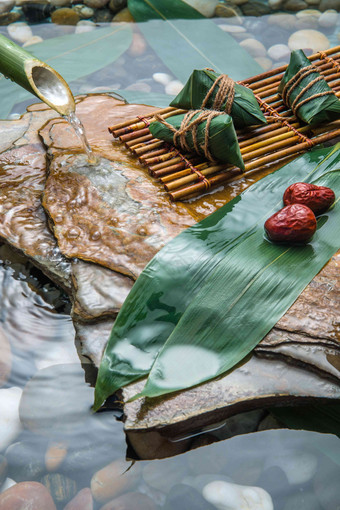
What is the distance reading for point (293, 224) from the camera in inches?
86.1

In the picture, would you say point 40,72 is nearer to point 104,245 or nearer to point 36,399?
point 104,245

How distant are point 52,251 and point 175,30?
304 cm

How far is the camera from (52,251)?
2512mm

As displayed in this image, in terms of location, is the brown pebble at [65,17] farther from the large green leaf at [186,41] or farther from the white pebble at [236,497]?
the white pebble at [236,497]

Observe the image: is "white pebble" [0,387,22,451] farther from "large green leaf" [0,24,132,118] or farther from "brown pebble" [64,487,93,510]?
"large green leaf" [0,24,132,118]

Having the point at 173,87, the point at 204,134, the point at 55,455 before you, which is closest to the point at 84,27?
the point at 173,87

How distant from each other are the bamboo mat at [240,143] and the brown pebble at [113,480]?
132cm

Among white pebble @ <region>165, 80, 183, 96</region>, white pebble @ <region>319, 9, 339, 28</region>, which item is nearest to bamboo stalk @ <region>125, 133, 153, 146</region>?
white pebble @ <region>165, 80, 183, 96</region>

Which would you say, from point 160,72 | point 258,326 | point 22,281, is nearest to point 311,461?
point 258,326

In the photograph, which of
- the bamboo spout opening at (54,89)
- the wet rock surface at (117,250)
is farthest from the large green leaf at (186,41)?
the bamboo spout opening at (54,89)

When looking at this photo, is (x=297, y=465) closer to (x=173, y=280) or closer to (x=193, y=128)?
(x=173, y=280)

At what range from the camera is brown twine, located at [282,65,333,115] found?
2887 millimetres

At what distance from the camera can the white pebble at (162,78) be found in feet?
13.8

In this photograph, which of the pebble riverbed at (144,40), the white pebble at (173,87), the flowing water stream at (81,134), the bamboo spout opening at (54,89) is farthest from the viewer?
the pebble riverbed at (144,40)
